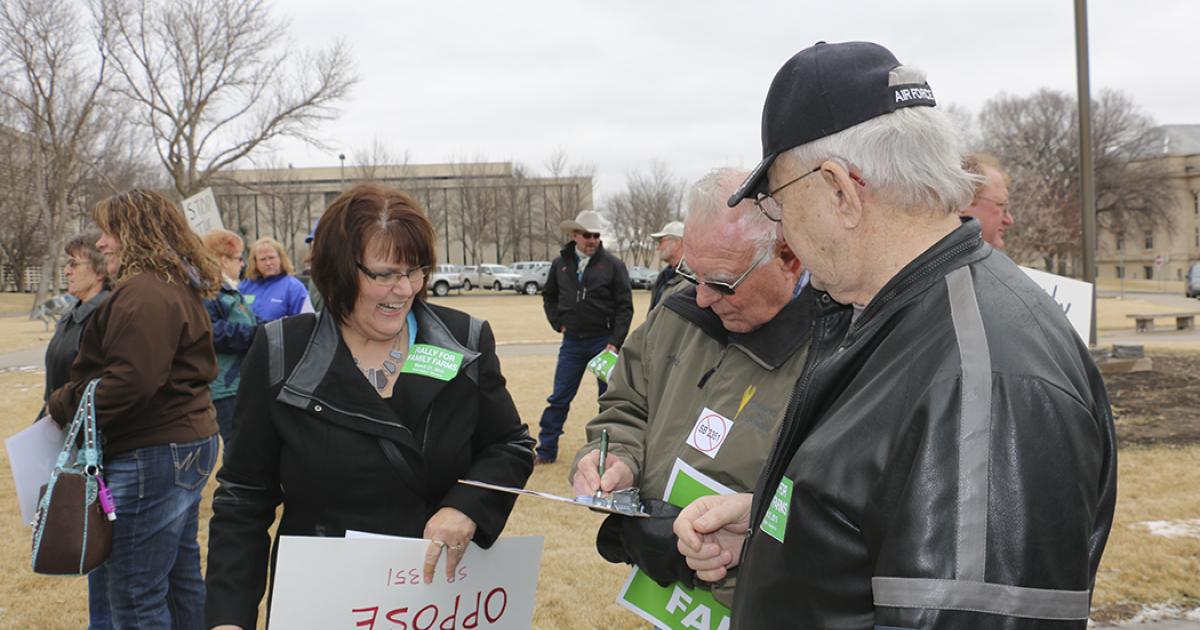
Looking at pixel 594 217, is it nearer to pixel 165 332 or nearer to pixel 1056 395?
pixel 165 332

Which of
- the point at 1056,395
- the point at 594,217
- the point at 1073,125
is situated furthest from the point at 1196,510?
the point at 1073,125

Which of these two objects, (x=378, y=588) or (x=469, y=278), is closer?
(x=378, y=588)

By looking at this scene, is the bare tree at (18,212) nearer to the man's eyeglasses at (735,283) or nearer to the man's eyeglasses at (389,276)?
the man's eyeglasses at (389,276)

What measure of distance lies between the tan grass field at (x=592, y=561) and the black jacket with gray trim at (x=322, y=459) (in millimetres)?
2112

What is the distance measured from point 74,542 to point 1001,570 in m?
3.12

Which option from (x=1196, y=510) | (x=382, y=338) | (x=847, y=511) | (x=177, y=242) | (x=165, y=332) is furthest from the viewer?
(x=1196, y=510)

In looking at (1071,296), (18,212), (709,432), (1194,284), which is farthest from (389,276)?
(18,212)

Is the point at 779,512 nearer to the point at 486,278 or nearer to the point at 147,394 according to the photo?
the point at 147,394

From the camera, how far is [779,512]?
1335mm

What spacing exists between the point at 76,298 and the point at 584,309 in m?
4.50

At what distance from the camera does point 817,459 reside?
1241mm

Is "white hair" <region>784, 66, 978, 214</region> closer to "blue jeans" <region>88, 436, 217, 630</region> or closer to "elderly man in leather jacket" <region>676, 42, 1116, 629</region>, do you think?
"elderly man in leather jacket" <region>676, 42, 1116, 629</region>

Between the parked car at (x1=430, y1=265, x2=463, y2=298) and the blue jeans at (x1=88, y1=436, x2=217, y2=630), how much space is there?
137ft

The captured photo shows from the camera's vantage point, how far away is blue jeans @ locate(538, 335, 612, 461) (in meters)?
7.64
